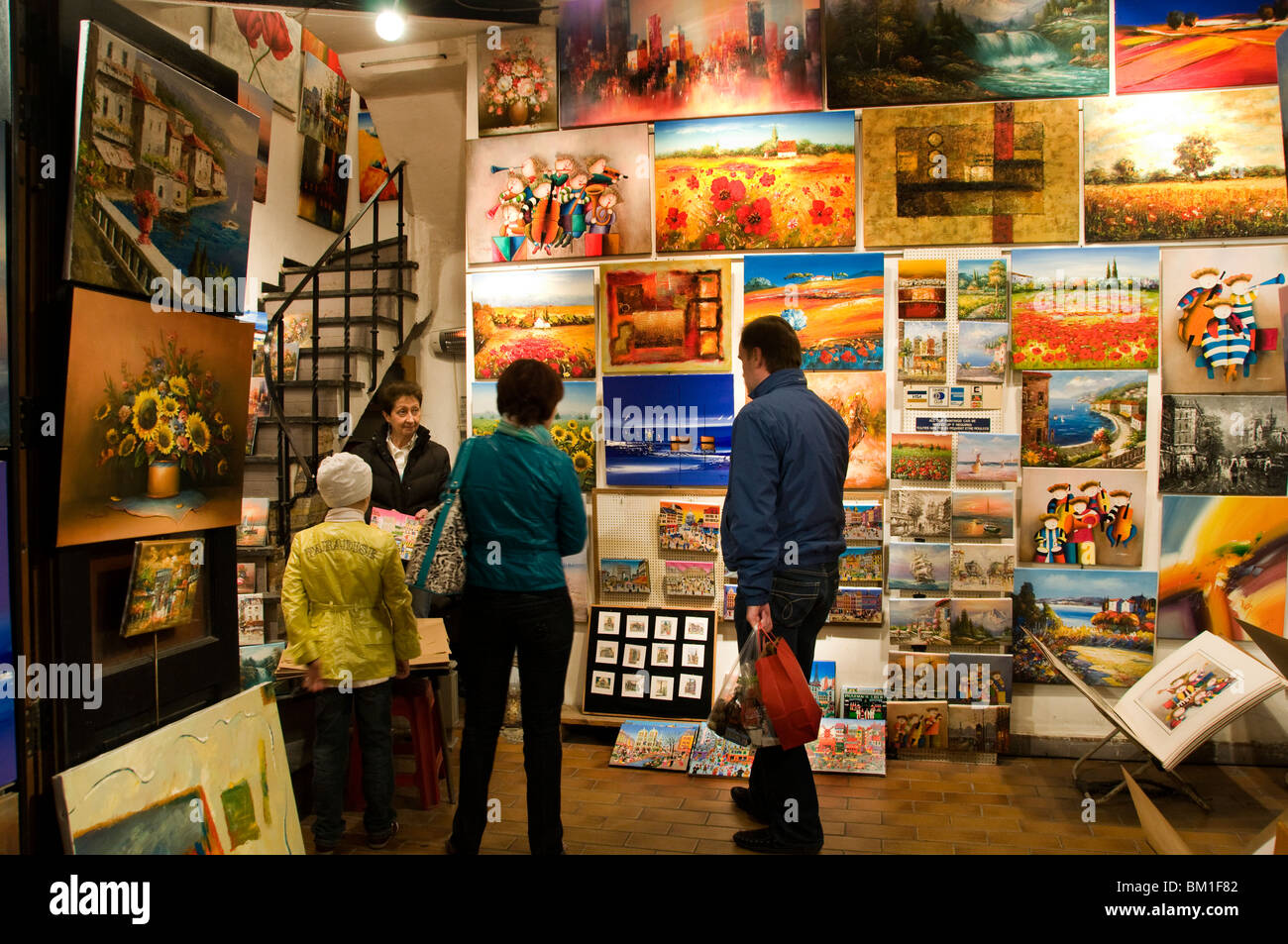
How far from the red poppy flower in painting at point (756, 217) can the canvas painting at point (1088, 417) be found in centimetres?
150

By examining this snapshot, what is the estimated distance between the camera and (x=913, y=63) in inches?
179

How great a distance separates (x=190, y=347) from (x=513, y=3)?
3.27 metres

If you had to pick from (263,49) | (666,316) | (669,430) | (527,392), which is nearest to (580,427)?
(669,430)

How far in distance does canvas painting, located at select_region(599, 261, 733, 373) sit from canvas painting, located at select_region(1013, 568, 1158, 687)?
193 centimetres

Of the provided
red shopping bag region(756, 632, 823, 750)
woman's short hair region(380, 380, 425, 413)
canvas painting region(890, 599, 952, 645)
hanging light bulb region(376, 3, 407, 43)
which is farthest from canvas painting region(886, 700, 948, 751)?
hanging light bulb region(376, 3, 407, 43)

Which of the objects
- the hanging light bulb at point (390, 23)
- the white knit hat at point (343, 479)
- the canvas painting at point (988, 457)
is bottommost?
the white knit hat at point (343, 479)

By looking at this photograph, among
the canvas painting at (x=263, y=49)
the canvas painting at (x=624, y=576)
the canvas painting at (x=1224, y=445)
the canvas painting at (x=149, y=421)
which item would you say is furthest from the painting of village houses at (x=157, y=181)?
the canvas painting at (x=263, y=49)

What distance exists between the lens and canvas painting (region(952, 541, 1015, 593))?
4.52 m

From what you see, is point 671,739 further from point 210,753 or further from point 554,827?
point 210,753

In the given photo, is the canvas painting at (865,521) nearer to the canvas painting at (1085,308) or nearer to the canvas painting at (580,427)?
the canvas painting at (1085,308)

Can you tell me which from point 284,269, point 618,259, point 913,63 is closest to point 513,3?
point 618,259

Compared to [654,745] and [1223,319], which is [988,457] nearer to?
[1223,319]

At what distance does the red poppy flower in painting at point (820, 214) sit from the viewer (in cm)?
463

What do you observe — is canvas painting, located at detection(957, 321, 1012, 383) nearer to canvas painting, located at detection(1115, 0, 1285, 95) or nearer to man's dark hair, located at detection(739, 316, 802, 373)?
canvas painting, located at detection(1115, 0, 1285, 95)
